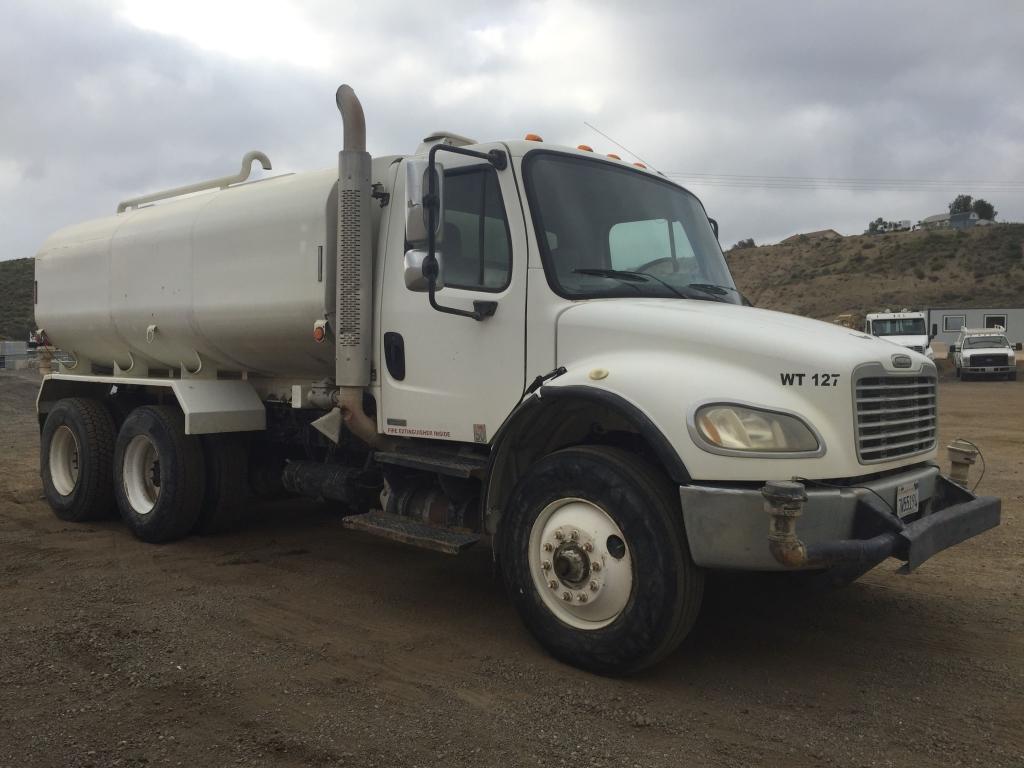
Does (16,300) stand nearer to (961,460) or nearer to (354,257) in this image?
(354,257)

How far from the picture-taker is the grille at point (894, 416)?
4.00 m

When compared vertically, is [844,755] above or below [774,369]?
below

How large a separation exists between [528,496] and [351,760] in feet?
5.05

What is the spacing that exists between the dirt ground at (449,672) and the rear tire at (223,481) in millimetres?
535

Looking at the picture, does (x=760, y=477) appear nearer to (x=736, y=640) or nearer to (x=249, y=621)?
(x=736, y=640)

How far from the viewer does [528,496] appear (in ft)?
14.4

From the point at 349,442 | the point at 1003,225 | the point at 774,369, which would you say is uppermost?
the point at 1003,225

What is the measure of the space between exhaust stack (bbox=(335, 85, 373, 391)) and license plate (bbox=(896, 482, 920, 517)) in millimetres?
3178

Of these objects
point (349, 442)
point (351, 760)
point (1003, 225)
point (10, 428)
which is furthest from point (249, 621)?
point (1003, 225)

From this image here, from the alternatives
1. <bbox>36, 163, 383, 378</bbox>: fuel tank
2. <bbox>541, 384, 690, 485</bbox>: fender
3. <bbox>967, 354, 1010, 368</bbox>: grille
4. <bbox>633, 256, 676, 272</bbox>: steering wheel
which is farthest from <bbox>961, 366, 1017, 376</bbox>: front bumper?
<bbox>541, 384, 690, 485</bbox>: fender

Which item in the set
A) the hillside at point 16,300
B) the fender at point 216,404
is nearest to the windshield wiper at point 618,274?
the fender at point 216,404

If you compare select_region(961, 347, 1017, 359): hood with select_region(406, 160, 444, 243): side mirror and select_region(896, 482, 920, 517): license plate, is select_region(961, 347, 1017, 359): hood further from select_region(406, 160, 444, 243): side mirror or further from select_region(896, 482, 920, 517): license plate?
select_region(406, 160, 444, 243): side mirror

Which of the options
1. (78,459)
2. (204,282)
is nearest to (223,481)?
(204,282)

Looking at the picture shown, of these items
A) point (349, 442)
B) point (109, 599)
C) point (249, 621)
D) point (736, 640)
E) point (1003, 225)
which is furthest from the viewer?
point (1003, 225)
